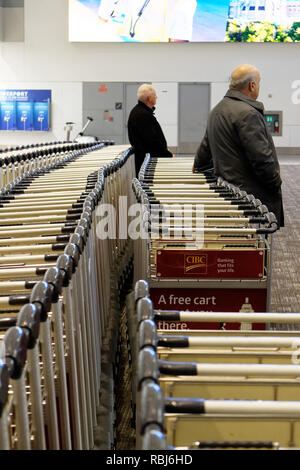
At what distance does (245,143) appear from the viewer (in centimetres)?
474

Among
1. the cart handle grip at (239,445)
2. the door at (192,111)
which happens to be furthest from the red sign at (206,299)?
the door at (192,111)

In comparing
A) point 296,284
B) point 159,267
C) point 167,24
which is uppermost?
point 167,24

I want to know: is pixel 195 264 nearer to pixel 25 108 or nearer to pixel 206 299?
pixel 206 299

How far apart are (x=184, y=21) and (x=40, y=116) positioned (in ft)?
15.1

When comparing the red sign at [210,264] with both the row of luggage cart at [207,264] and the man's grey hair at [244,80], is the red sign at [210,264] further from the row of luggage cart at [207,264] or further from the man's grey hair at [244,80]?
the man's grey hair at [244,80]

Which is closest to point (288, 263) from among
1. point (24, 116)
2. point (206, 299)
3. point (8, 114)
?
point (206, 299)

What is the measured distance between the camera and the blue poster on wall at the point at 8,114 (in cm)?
2086

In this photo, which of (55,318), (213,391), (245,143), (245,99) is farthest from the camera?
(245,99)

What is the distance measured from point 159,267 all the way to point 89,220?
37 centimetres

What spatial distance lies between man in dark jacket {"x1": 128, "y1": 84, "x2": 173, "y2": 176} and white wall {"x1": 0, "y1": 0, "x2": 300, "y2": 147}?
41.4ft
